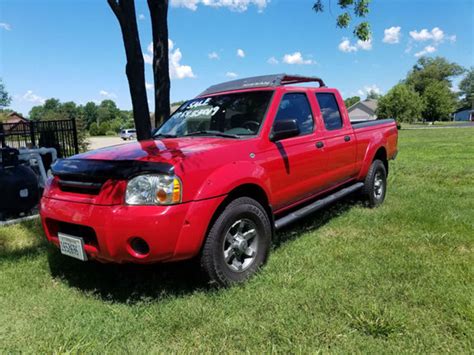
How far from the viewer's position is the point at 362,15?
351 inches

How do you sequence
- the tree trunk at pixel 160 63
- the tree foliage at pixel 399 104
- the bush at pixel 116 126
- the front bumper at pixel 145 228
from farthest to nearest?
the bush at pixel 116 126
the tree foliage at pixel 399 104
the tree trunk at pixel 160 63
the front bumper at pixel 145 228

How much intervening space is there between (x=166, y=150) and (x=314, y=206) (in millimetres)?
2031

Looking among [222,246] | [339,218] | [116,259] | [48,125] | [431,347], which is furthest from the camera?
[48,125]

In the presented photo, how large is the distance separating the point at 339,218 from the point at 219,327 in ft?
10.6

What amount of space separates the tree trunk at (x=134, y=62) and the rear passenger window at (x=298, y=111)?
2.91 meters

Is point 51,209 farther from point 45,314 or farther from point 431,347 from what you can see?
point 431,347

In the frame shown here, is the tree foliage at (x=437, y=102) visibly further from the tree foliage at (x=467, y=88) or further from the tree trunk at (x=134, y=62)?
the tree trunk at (x=134, y=62)

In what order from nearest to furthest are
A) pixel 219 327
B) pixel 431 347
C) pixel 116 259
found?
pixel 431 347 → pixel 219 327 → pixel 116 259

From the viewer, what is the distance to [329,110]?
532cm

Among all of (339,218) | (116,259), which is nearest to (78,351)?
(116,259)

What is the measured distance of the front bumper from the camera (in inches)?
114

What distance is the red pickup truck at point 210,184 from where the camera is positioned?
117 inches

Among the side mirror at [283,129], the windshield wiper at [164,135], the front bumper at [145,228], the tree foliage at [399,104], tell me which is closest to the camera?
the front bumper at [145,228]

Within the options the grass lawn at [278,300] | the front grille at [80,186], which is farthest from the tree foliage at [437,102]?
the front grille at [80,186]
